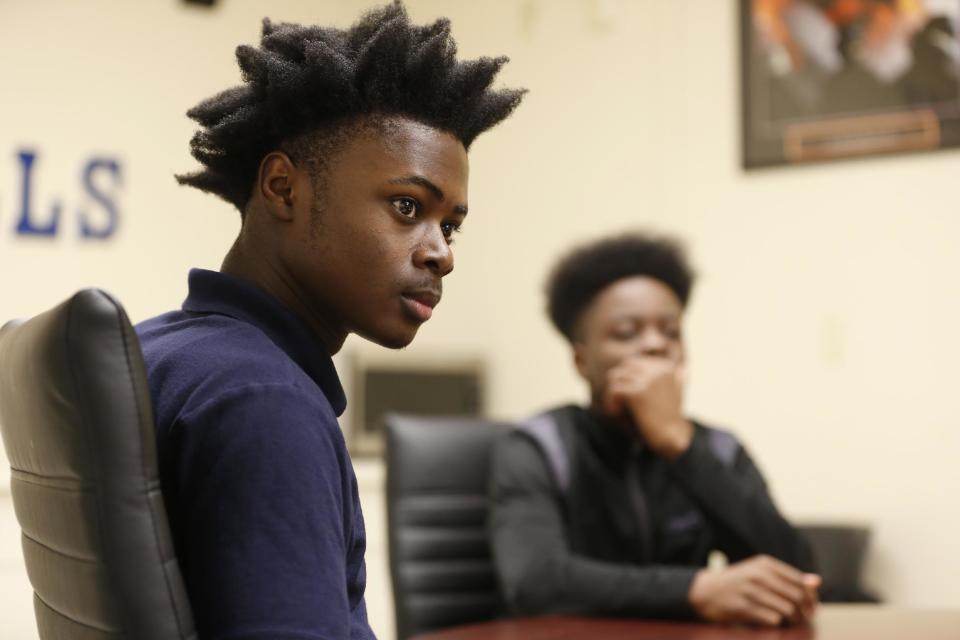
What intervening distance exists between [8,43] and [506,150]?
1885 millimetres

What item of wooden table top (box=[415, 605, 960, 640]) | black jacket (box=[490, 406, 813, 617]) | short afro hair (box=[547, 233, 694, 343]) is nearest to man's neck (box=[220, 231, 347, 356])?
wooden table top (box=[415, 605, 960, 640])

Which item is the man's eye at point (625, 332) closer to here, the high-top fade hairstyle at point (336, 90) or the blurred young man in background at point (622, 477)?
the blurred young man in background at point (622, 477)

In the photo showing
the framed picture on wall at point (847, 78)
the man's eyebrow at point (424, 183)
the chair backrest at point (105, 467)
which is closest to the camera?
the chair backrest at point (105, 467)

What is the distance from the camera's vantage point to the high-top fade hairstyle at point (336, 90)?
0.92 meters

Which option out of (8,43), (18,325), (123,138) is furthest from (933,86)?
(18,325)

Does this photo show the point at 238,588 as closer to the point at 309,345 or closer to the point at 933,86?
the point at 309,345

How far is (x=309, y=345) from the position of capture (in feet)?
2.99

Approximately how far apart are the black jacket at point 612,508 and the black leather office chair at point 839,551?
47.4 inches

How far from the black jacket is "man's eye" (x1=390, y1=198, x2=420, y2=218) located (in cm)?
116

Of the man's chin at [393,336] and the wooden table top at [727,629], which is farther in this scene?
the wooden table top at [727,629]

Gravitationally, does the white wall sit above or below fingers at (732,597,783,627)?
above

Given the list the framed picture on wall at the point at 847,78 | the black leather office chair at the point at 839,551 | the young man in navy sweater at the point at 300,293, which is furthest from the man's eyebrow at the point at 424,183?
the framed picture on wall at the point at 847,78

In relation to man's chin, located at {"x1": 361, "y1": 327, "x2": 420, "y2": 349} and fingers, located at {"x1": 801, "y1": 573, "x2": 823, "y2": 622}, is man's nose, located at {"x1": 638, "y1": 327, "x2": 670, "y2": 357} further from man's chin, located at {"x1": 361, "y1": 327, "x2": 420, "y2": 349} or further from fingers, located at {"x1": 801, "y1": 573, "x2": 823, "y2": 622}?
man's chin, located at {"x1": 361, "y1": 327, "x2": 420, "y2": 349}

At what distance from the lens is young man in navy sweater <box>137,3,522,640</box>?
28.0 inches
